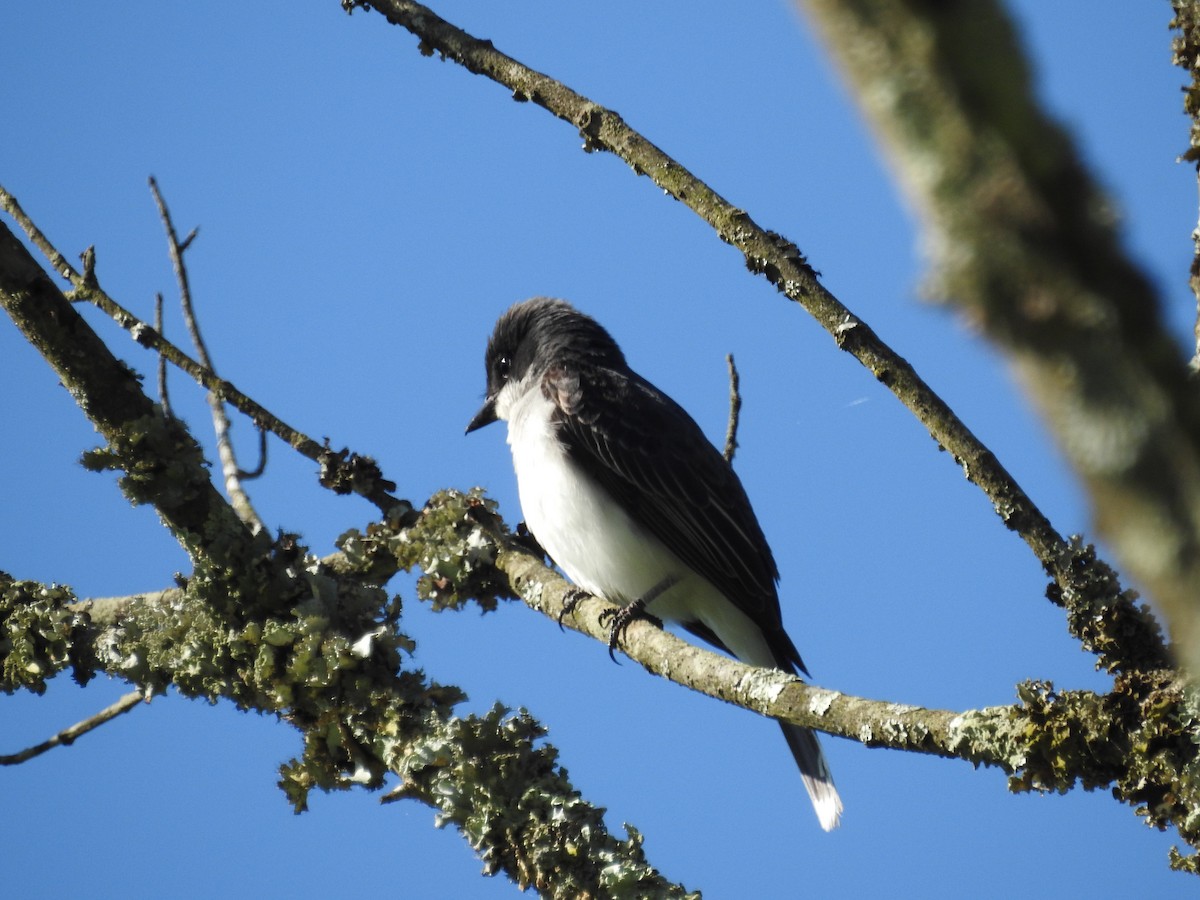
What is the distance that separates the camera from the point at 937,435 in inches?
123

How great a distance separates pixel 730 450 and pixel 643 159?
2.22 metres

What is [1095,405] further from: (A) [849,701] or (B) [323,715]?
(B) [323,715]

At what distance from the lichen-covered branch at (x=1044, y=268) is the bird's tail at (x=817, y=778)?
209 inches

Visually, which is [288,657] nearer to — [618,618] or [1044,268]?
[618,618]

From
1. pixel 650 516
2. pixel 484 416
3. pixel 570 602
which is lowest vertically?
pixel 570 602

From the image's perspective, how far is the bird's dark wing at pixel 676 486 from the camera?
6.11 m

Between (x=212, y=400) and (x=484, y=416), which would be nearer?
(x=212, y=400)

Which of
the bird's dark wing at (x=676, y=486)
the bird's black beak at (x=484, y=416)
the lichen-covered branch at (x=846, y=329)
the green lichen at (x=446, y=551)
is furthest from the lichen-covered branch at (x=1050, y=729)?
the bird's black beak at (x=484, y=416)

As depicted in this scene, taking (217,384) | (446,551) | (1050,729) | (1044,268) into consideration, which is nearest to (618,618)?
(446,551)

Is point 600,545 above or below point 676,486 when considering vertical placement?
below

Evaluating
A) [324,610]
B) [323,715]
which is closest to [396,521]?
[324,610]

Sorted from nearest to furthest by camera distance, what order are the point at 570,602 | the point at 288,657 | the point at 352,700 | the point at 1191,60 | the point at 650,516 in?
the point at 1191,60 → the point at 352,700 → the point at 288,657 → the point at 570,602 → the point at 650,516

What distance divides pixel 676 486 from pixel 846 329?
305cm

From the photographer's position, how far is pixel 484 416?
7527mm
